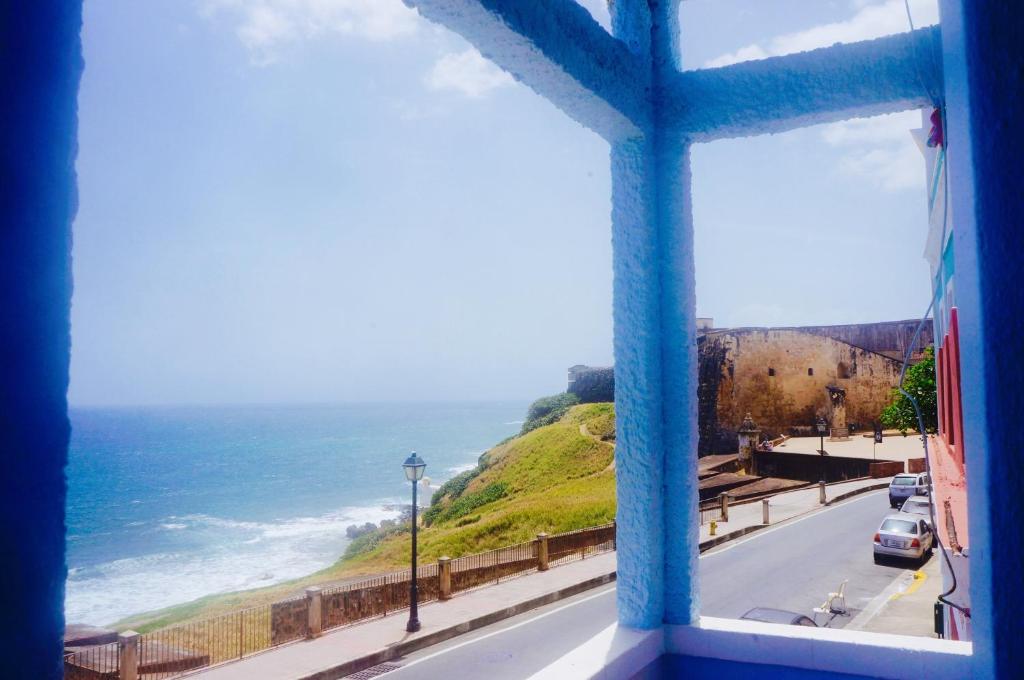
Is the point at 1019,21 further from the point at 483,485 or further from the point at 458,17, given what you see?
the point at 483,485

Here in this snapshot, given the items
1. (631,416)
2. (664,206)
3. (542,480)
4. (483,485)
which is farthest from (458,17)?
(483,485)

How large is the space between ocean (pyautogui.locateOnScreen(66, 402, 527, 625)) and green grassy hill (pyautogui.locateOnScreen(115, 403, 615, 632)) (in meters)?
7.38

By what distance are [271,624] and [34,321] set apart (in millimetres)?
11427

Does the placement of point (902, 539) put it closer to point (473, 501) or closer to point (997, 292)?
point (997, 292)

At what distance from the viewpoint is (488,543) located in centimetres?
2467

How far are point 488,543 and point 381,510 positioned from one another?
135ft

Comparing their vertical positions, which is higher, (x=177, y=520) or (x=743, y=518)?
(x=743, y=518)

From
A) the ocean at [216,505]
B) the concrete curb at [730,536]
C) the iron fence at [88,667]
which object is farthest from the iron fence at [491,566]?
the ocean at [216,505]

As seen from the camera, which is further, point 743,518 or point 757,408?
point 757,408

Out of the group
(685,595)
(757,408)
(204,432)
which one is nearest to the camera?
(685,595)

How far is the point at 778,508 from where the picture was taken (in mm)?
22719

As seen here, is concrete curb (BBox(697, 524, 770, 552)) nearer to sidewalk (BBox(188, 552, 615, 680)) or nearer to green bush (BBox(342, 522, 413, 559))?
sidewalk (BBox(188, 552, 615, 680))

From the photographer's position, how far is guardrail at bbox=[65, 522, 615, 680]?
31.3 feet

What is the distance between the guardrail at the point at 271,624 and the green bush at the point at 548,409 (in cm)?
4008
